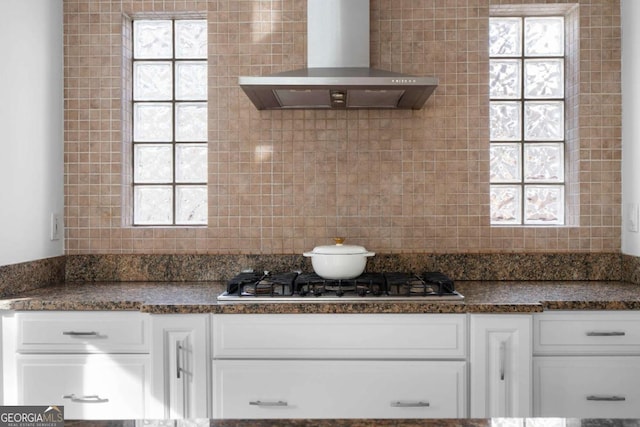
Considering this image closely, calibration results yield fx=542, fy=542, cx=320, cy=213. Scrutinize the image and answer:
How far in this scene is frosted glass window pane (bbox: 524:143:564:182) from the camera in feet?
9.22

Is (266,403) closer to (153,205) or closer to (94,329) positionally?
(94,329)

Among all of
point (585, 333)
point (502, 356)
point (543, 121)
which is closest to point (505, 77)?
point (543, 121)

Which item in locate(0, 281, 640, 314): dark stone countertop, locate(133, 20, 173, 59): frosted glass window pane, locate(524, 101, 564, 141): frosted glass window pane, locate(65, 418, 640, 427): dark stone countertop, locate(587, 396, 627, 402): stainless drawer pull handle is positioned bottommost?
locate(587, 396, 627, 402): stainless drawer pull handle

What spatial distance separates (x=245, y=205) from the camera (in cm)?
272

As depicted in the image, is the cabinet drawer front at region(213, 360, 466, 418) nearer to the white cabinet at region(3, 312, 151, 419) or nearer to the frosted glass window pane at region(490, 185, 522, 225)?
the white cabinet at region(3, 312, 151, 419)

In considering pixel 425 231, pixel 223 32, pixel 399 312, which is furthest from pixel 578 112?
pixel 223 32

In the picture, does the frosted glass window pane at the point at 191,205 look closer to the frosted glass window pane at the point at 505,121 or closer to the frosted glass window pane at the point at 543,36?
the frosted glass window pane at the point at 505,121

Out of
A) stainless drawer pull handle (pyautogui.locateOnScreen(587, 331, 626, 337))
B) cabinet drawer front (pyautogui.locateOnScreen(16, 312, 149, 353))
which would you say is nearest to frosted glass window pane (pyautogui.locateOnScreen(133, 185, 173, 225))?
cabinet drawer front (pyautogui.locateOnScreen(16, 312, 149, 353))

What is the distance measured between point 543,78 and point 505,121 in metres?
0.30

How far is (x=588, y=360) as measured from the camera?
208 centimetres

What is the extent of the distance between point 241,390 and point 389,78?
1361mm

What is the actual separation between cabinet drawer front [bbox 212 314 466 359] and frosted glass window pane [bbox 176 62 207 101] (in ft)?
4.32

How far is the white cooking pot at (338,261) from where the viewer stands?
2.24m

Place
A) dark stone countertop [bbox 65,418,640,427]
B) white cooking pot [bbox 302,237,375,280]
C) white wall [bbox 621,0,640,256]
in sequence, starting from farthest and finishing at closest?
white wall [bbox 621,0,640,256], white cooking pot [bbox 302,237,375,280], dark stone countertop [bbox 65,418,640,427]
